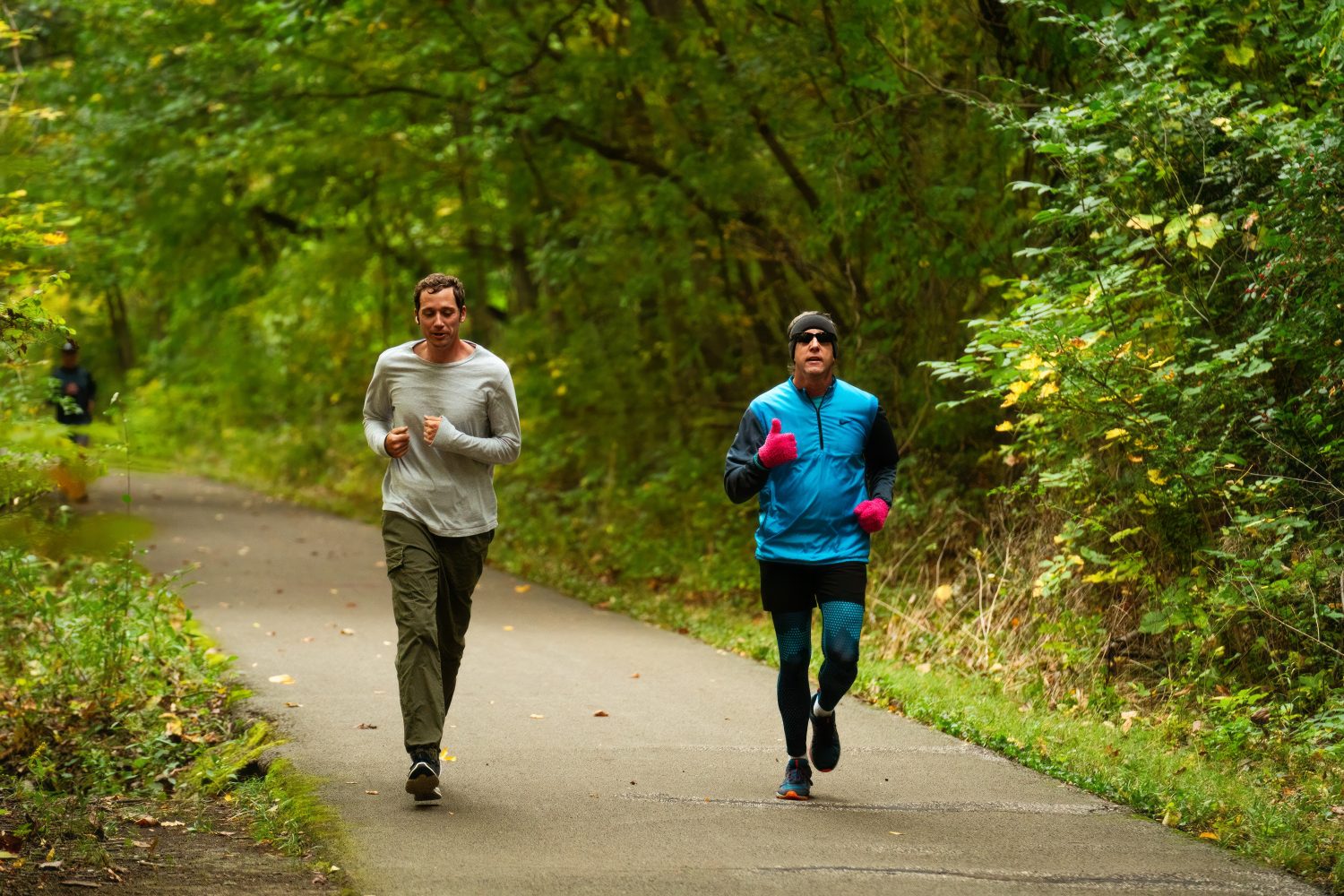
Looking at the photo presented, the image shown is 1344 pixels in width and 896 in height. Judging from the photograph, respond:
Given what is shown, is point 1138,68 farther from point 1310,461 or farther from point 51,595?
point 51,595

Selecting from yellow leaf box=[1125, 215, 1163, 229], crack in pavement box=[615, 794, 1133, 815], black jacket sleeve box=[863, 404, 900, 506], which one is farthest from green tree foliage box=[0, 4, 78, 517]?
yellow leaf box=[1125, 215, 1163, 229]

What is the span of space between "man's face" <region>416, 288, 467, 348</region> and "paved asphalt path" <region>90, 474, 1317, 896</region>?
4.81 feet

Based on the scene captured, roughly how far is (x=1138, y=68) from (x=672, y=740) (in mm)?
4965

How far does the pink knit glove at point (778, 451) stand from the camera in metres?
6.35

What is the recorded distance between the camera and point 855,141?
1237cm

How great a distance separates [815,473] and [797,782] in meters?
1.43

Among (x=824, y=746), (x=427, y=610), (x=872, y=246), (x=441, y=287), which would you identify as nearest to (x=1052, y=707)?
(x=824, y=746)

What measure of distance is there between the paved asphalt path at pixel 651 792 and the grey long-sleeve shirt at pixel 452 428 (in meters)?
1.18

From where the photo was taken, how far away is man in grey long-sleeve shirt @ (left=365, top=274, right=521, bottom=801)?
6520 millimetres

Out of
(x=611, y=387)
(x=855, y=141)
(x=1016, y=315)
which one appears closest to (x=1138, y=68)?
(x=1016, y=315)

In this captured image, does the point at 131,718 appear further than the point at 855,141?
No

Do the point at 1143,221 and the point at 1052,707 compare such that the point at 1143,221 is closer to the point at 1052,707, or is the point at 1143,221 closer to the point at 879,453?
the point at 1052,707

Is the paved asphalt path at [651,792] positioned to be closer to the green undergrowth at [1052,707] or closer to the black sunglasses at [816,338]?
the green undergrowth at [1052,707]

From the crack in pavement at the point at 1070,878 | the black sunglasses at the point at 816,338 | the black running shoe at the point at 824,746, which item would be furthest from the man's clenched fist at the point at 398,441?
the crack in pavement at the point at 1070,878
